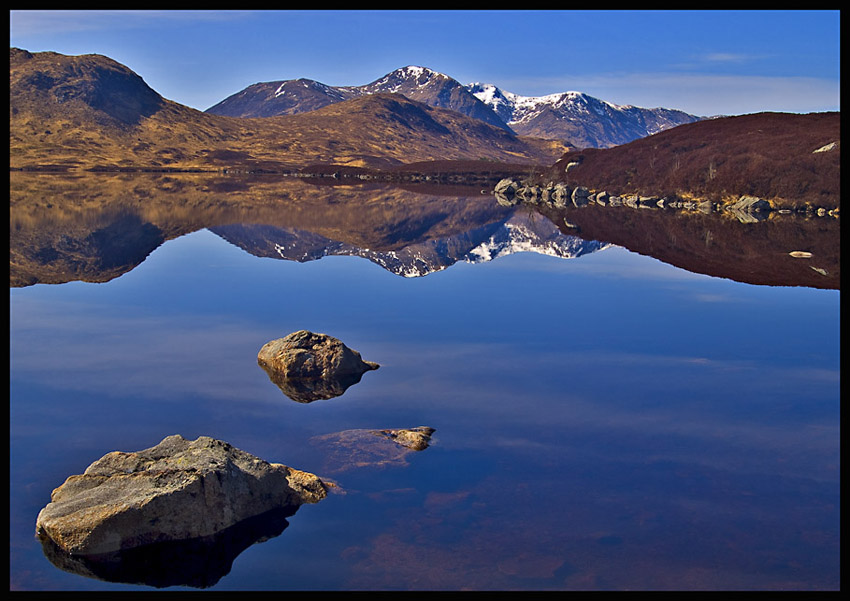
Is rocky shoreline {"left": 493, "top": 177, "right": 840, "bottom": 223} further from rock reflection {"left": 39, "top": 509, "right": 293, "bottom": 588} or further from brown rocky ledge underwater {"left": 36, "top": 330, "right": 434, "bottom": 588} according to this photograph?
rock reflection {"left": 39, "top": 509, "right": 293, "bottom": 588}

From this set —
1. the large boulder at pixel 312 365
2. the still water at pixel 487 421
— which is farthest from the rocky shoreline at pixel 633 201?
the large boulder at pixel 312 365

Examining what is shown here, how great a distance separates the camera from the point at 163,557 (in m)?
12.4

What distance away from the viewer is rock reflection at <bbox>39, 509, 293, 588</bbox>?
11.9 m

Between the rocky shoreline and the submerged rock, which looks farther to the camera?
the rocky shoreline

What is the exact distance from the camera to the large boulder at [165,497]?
40.7 ft

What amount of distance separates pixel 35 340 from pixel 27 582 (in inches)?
615

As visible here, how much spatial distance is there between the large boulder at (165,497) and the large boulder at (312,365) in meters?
6.39

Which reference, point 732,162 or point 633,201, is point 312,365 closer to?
point 633,201

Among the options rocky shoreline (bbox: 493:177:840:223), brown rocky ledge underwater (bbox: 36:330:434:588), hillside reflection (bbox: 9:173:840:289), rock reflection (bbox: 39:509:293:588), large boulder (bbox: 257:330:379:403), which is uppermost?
rocky shoreline (bbox: 493:177:840:223)

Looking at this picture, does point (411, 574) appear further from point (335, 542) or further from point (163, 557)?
point (163, 557)

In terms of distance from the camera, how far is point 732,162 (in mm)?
96000

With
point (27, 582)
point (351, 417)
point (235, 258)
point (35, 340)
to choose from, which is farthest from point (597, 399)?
point (235, 258)

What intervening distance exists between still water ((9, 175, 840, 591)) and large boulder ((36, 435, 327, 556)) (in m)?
0.53

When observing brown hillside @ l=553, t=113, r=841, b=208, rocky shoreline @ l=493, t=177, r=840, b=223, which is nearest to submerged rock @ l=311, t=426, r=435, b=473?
rocky shoreline @ l=493, t=177, r=840, b=223
